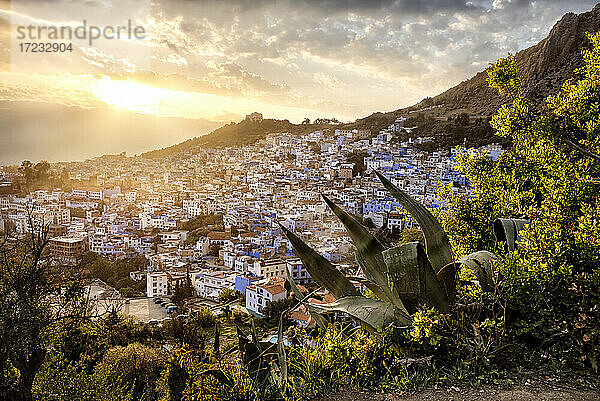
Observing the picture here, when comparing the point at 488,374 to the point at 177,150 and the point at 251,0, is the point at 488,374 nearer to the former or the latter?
the point at 251,0

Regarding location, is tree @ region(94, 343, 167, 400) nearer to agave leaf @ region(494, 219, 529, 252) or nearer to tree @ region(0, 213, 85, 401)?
tree @ region(0, 213, 85, 401)

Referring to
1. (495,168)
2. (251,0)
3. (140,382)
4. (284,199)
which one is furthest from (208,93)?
(495,168)

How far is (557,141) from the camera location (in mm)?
2359

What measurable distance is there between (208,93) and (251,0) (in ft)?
82.6

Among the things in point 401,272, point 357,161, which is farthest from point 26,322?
point 357,161

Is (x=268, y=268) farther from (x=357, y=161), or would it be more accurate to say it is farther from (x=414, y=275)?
(x=357, y=161)

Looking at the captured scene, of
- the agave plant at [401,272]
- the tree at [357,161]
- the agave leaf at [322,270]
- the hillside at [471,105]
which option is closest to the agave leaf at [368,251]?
the agave plant at [401,272]

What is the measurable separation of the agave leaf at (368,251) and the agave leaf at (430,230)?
0.18 meters

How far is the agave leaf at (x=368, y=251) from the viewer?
1.74m

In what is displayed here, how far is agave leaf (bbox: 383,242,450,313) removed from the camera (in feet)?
4.99

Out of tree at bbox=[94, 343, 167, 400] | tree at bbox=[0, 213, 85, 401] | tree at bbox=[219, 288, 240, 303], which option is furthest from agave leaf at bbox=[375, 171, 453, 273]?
tree at bbox=[219, 288, 240, 303]

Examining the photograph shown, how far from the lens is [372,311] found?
1547 mm

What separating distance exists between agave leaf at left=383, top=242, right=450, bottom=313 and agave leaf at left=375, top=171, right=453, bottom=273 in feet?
0.52

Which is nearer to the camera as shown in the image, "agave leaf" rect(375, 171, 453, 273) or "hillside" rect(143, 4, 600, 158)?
"agave leaf" rect(375, 171, 453, 273)
